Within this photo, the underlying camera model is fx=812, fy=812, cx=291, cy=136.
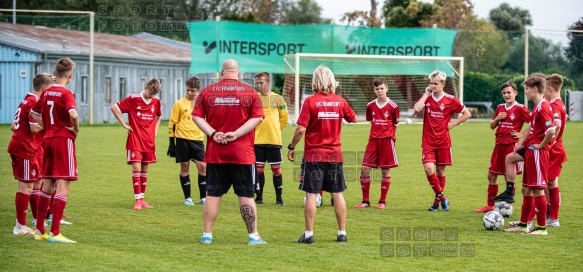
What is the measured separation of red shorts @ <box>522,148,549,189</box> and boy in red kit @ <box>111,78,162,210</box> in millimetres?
5510

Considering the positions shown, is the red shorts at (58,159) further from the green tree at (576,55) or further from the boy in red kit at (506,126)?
the green tree at (576,55)

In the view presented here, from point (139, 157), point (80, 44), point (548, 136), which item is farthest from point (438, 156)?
point (80, 44)

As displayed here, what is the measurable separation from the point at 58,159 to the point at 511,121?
21.2 ft

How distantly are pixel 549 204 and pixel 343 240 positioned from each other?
3190 millimetres

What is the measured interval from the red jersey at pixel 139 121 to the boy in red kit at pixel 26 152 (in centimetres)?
243

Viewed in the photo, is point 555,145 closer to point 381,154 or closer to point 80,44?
point 381,154

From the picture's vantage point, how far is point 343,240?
914cm

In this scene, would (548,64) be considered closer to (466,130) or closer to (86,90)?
(466,130)

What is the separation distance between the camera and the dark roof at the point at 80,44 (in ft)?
127

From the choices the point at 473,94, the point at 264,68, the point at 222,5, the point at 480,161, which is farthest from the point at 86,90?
the point at 222,5

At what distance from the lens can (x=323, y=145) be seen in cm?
927

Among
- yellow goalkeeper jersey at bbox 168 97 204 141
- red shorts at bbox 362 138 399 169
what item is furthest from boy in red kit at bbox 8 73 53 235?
red shorts at bbox 362 138 399 169

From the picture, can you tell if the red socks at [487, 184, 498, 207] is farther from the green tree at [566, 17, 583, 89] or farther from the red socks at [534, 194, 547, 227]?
the green tree at [566, 17, 583, 89]

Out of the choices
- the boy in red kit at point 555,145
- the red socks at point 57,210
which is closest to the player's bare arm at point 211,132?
the red socks at point 57,210
